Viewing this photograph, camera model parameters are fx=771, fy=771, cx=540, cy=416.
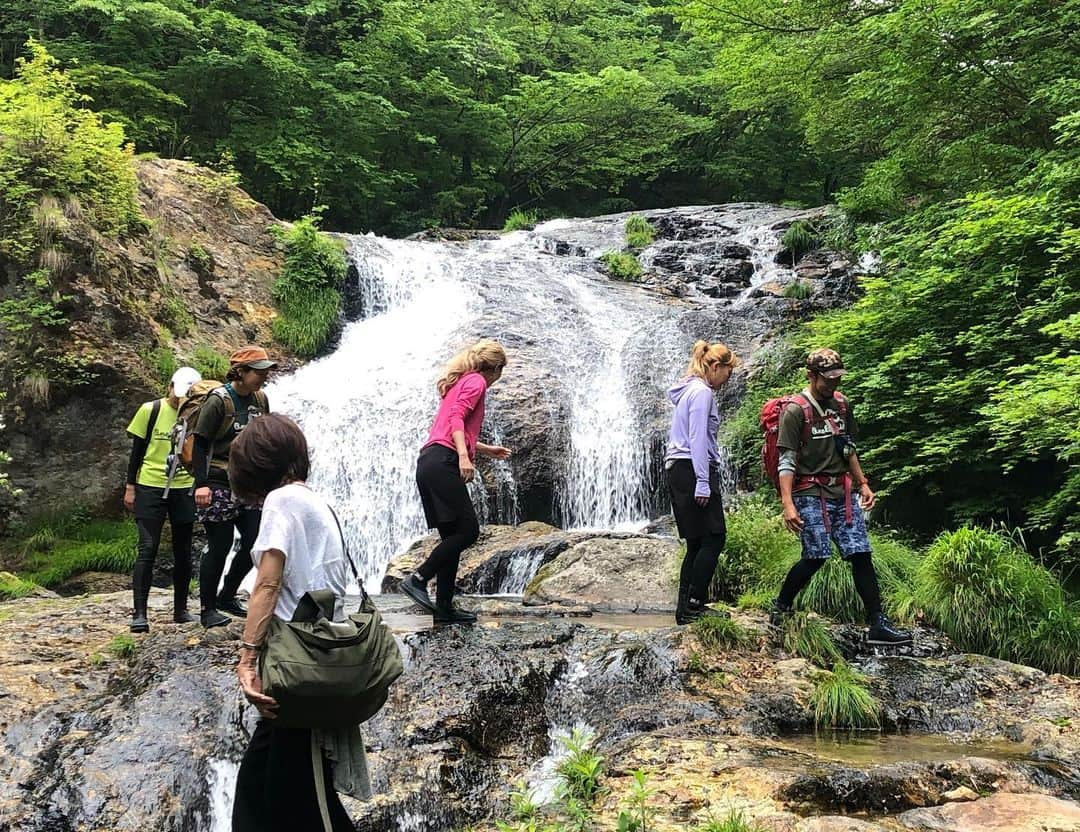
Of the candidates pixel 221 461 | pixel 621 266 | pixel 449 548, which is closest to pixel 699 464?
pixel 449 548

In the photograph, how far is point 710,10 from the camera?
11.9 metres

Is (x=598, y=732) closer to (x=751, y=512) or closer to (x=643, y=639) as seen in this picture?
(x=643, y=639)

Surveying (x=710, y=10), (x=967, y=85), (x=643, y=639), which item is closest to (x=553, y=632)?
(x=643, y=639)

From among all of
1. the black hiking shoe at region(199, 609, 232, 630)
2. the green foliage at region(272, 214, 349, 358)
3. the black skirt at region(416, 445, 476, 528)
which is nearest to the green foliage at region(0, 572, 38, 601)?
→ the black hiking shoe at region(199, 609, 232, 630)

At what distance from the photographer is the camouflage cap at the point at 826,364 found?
15.8 feet

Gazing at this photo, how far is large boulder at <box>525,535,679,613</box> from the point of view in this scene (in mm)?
6879

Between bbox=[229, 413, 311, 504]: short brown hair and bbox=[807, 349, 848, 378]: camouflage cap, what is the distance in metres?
3.48

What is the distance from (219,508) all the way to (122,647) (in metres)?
0.99

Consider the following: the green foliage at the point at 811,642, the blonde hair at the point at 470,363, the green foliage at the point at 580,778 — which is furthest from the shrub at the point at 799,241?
the green foliage at the point at 580,778

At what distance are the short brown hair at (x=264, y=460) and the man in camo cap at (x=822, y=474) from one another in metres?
3.36

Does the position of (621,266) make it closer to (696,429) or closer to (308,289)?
(308,289)

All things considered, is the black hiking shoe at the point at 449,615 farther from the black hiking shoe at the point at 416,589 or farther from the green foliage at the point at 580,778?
the green foliage at the point at 580,778

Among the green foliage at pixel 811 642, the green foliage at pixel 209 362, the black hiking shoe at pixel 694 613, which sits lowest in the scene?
the green foliage at pixel 811 642

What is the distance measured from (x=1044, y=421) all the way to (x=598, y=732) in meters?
3.75
